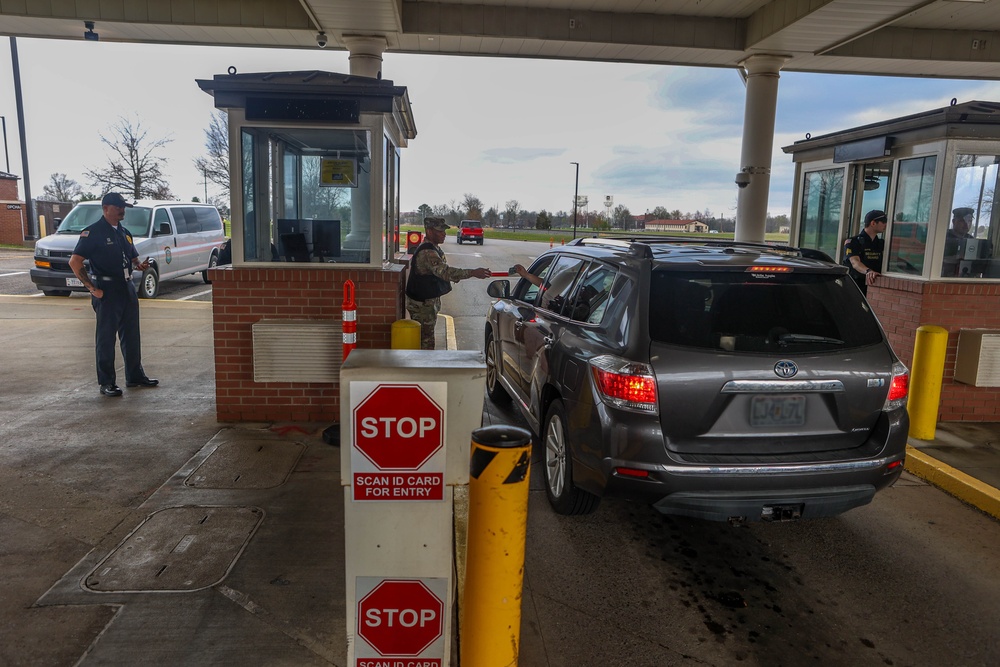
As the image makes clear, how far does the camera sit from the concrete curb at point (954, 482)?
479 cm

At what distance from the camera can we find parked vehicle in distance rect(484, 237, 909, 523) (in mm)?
3621

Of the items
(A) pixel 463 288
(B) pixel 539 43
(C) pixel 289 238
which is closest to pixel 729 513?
(C) pixel 289 238

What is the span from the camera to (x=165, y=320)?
12258 mm

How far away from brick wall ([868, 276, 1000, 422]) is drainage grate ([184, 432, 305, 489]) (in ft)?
18.8

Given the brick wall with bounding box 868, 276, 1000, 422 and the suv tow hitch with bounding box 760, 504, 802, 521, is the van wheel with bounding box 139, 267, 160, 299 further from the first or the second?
the suv tow hitch with bounding box 760, 504, 802, 521

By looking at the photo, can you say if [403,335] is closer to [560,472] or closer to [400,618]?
[560,472]

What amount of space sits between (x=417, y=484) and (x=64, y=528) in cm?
282

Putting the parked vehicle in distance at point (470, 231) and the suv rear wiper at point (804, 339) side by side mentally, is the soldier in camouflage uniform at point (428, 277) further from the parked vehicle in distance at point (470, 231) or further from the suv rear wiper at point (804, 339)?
the parked vehicle in distance at point (470, 231)

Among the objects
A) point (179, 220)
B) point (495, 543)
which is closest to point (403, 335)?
point (495, 543)

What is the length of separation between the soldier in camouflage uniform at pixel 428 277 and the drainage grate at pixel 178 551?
10.0ft

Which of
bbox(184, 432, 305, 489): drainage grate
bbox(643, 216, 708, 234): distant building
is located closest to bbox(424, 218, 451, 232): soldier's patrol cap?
bbox(184, 432, 305, 489): drainage grate

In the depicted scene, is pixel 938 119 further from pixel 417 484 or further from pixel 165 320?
pixel 165 320

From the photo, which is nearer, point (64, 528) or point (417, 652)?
point (417, 652)

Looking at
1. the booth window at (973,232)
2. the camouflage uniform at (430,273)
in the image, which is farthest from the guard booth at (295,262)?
the booth window at (973,232)
